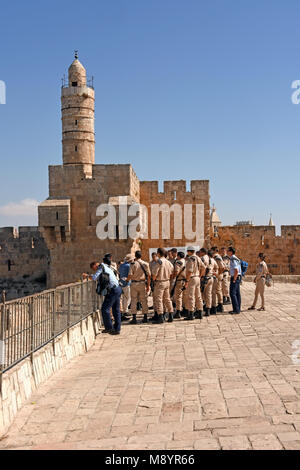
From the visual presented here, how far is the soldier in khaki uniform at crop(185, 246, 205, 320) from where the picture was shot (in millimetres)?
9141

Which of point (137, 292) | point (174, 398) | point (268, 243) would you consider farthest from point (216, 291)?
point (268, 243)

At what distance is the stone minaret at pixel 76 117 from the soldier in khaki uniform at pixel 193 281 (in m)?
13.3

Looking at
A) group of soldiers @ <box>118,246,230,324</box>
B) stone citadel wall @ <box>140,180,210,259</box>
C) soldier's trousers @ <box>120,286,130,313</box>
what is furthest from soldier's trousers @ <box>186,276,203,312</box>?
stone citadel wall @ <box>140,180,210,259</box>

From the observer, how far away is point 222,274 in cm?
1048

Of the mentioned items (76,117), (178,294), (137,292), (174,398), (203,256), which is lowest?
(174,398)

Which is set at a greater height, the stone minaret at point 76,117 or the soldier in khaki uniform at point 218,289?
the stone minaret at point 76,117

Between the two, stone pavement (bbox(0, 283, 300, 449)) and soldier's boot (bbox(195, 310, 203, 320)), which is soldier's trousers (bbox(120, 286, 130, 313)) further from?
stone pavement (bbox(0, 283, 300, 449))

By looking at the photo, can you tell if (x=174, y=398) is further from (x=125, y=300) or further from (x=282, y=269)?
(x=282, y=269)

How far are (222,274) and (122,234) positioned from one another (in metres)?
5.97

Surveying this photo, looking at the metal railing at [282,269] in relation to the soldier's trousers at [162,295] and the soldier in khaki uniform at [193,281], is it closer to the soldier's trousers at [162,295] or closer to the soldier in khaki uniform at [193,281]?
the soldier in khaki uniform at [193,281]

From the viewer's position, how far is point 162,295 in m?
9.05

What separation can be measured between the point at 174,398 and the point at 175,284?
17.3 ft

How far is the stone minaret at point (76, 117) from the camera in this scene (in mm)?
21438

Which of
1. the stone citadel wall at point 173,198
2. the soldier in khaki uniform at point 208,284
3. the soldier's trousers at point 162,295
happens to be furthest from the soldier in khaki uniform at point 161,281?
the stone citadel wall at point 173,198
